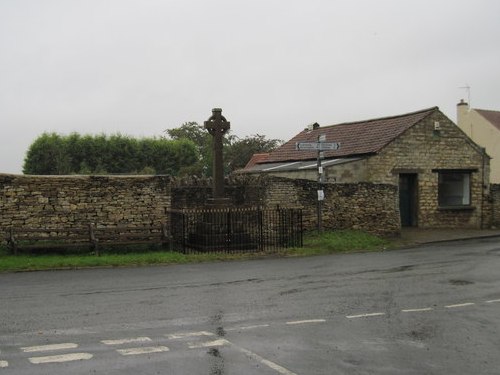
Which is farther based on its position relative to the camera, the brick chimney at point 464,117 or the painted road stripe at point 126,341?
the brick chimney at point 464,117

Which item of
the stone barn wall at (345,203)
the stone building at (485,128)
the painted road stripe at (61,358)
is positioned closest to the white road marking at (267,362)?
the painted road stripe at (61,358)

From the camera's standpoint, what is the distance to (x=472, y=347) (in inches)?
262

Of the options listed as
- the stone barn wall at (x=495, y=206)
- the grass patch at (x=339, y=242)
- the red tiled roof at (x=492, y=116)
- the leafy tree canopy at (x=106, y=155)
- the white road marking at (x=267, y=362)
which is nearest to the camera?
the white road marking at (x=267, y=362)

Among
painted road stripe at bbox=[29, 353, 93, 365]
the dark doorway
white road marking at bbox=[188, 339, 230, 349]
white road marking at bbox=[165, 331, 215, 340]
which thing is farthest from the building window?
painted road stripe at bbox=[29, 353, 93, 365]

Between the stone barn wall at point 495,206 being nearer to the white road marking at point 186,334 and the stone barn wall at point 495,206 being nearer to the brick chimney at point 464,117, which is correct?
the brick chimney at point 464,117

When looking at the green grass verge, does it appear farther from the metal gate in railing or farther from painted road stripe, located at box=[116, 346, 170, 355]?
painted road stripe, located at box=[116, 346, 170, 355]

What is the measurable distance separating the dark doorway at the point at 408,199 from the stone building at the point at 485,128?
1534 centimetres

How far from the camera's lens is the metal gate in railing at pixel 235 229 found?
Result: 17.5m

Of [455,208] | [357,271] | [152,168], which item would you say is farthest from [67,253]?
[152,168]

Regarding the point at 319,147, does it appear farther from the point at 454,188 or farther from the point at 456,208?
the point at 454,188

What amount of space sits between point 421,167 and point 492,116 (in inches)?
716

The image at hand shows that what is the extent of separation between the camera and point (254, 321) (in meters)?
7.98

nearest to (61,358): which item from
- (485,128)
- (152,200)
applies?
(152,200)

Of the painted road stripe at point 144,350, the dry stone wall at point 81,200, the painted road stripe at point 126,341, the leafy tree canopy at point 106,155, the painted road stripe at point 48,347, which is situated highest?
the leafy tree canopy at point 106,155
